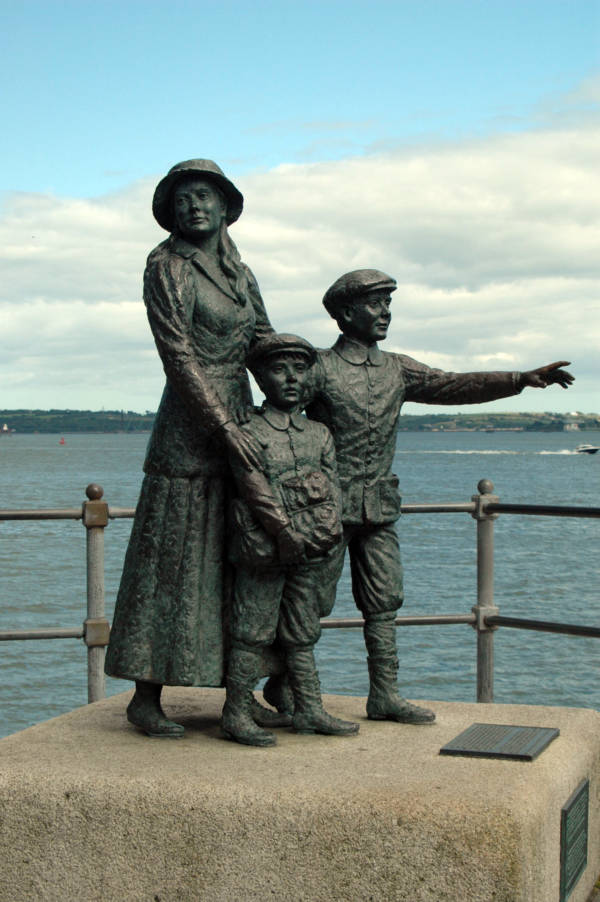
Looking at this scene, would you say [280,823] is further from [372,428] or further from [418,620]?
[418,620]

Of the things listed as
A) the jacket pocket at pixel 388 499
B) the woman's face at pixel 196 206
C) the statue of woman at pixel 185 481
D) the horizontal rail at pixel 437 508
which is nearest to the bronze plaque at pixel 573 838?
the jacket pocket at pixel 388 499

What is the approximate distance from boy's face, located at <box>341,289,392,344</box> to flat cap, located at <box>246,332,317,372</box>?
393 mm

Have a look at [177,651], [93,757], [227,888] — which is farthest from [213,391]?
[227,888]

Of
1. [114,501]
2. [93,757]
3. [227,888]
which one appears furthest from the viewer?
[114,501]

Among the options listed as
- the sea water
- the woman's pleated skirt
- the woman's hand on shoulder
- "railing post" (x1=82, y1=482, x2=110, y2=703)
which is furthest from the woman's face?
the sea water

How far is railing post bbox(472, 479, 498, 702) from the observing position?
6.31 m

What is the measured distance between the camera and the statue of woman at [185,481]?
4.49 metres

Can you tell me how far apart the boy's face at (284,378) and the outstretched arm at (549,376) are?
3.21 ft

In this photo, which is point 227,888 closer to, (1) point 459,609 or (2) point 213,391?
(2) point 213,391

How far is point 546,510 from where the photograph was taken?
591cm

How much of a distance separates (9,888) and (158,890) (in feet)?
1.73

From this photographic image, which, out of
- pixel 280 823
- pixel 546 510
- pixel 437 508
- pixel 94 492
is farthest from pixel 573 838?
pixel 94 492

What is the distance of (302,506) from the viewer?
172 inches

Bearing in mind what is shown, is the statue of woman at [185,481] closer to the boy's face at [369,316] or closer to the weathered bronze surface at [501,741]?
the boy's face at [369,316]
